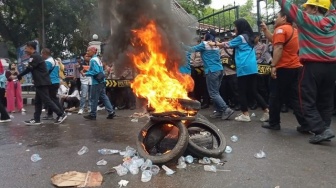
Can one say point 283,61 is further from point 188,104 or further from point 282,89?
point 188,104

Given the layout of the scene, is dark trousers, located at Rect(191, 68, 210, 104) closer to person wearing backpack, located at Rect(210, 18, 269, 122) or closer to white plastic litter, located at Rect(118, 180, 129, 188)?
person wearing backpack, located at Rect(210, 18, 269, 122)

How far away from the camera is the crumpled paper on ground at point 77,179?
4.00 m

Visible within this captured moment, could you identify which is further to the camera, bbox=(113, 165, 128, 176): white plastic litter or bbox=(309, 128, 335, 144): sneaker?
bbox=(309, 128, 335, 144): sneaker

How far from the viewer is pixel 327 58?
5.62m

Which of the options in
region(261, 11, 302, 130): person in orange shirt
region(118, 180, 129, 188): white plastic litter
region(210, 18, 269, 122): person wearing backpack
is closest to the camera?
region(118, 180, 129, 188): white plastic litter

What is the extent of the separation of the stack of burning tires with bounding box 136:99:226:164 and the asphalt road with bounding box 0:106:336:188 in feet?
0.68

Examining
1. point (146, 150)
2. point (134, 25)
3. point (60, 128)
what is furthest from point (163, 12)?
point (60, 128)

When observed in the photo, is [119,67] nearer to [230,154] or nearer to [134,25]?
[134,25]

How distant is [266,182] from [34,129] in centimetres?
583

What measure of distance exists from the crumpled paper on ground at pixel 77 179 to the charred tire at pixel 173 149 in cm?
62

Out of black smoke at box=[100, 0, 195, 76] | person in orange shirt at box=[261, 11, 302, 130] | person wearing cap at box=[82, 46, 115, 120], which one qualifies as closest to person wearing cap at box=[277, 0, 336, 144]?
person in orange shirt at box=[261, 11, 302, 130]

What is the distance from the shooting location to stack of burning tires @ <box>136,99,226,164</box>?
4.48 meters

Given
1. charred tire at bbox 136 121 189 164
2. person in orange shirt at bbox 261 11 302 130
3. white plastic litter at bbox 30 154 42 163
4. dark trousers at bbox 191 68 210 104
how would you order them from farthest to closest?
dark trousers at bbox 191 68 210 104 → person in orange shirt at bbox 261 11 302 130 → white plastic litter at bbox 30 154 42 163 → charred tire at bbox 136 121 189 164

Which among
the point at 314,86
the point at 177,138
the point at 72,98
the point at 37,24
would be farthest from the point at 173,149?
the point at 37,24
